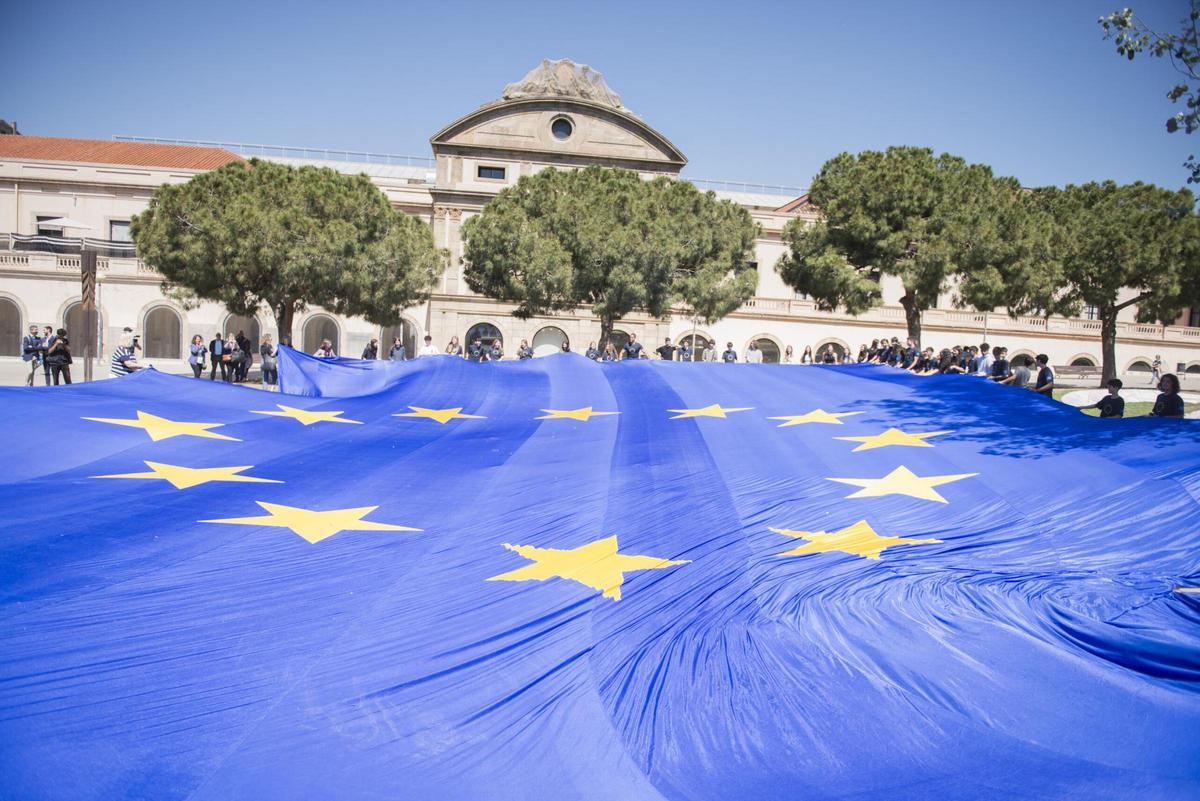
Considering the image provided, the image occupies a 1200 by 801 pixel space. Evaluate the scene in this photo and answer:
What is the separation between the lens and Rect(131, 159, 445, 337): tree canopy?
25438mm

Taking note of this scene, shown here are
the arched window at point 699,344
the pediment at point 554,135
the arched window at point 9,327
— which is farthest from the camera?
the arched window at point 699,344

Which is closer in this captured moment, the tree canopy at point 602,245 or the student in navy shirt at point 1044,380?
the student in navy shirt at point 1044,380

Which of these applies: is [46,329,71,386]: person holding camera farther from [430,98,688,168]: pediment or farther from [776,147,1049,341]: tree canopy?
[430,98,688,168]: pediment

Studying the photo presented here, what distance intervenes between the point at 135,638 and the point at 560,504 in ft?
11.5

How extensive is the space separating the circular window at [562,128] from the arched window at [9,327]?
27.6 metres

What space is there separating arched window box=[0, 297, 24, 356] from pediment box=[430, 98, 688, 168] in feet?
71.8

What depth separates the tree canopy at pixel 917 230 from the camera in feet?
85.8

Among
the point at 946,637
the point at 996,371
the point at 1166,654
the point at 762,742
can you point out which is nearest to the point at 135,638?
the point at 762,742

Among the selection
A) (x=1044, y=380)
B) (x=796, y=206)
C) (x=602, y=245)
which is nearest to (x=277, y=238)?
(x=602, y=245)

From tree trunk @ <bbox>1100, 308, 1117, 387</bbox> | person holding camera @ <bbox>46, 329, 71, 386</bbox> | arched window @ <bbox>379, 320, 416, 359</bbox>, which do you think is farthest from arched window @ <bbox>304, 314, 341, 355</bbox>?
tree trunk @ <bbox>1100, 308, 1117, 387</bbox>

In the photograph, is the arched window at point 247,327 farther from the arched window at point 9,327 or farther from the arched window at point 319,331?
the arched window at point 9,327

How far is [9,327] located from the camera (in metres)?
40.0

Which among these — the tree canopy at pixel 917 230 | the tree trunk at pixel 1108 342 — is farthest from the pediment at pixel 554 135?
the tree trunk at pixel 1108 342

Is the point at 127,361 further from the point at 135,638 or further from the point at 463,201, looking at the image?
the point at 463,201
